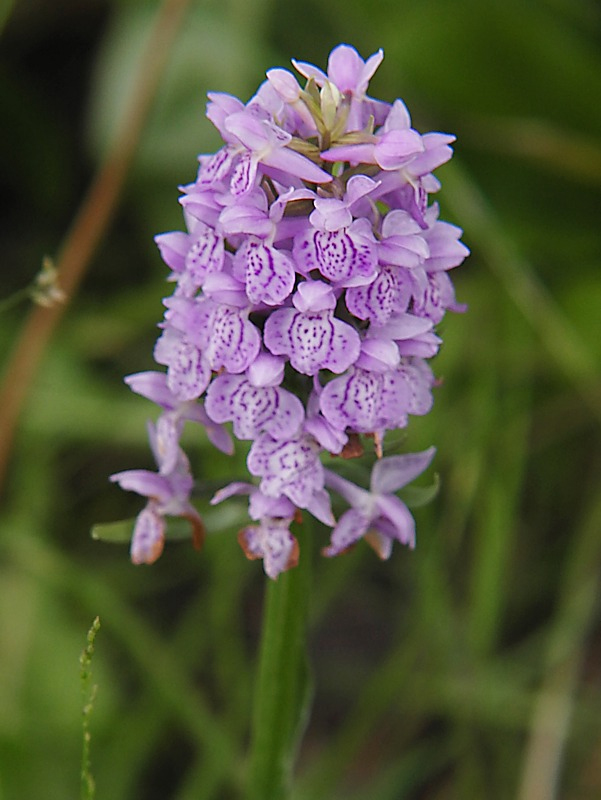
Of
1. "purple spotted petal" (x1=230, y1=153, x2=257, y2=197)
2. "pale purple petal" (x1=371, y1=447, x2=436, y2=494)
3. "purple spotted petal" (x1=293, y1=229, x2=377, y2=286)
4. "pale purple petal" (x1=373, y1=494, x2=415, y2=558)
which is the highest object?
"purple spotted petal" (x1=230, y1=153, x2=257, y2=197)

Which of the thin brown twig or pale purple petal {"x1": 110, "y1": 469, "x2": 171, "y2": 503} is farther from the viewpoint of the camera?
the thin brown twig

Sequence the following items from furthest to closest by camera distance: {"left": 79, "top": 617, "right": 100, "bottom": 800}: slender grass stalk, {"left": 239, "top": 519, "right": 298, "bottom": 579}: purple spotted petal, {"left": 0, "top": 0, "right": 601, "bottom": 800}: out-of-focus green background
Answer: {"left": 0, "top": 0, "right": 601, "bottom": 800}: out-of-focus green background < {"left": 239, "top": 519, "right": 298, "bottom": 579}: purple spotted petal < {"left": 79, "top": 617, "right": 100, "bottom": 800}: slender grass stalk

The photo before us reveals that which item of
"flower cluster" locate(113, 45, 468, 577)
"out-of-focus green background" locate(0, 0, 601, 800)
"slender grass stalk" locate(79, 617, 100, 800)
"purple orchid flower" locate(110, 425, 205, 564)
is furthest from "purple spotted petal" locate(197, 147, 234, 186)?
"out-of-focus green background" locate(0, 0, 601, 800)

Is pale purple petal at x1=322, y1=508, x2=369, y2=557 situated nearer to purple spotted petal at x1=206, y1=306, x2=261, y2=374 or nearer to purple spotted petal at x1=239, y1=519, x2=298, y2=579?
purple spotted petal at x1=239, y1=519, x2=298, y2=579

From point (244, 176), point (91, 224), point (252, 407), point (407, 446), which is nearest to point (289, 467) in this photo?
point (252, 407)

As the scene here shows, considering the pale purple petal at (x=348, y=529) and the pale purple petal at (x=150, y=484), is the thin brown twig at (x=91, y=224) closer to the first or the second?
the pale purple petal at (x=150, y=484)

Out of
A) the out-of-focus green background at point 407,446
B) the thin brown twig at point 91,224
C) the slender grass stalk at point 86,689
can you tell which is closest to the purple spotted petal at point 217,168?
the slender grass stalk at point 86,689
